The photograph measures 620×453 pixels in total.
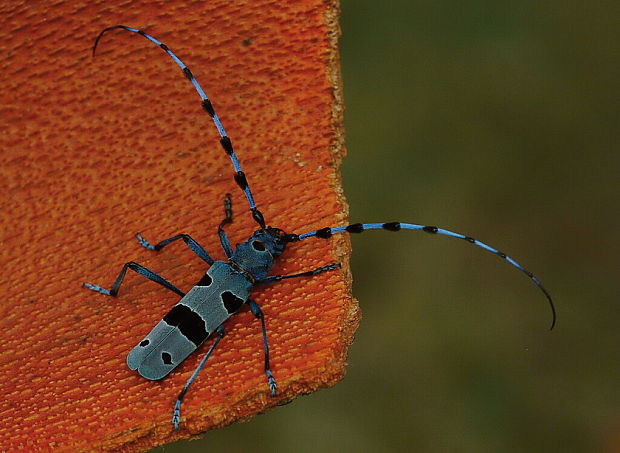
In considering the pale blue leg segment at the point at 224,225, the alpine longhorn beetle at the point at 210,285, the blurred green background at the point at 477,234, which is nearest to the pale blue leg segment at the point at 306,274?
the alpine longhorn beetle at the point at 210,285

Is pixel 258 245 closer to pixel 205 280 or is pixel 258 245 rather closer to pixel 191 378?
pixel 205 280

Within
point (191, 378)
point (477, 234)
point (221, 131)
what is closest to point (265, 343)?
point (191, 378)

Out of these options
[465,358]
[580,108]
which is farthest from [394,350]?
[580,108]

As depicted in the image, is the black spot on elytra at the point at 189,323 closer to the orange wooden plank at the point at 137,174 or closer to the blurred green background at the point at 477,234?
the orange wooden plank at the point at 137,174

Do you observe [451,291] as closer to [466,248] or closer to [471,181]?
[466,248]

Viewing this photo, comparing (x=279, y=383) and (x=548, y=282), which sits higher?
(x=279, y=383)

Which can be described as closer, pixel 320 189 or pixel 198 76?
pixel 320 189
